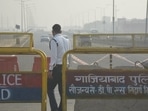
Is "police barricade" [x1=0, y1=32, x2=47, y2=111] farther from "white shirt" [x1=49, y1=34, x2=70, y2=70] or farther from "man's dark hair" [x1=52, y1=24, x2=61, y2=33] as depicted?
"man's dark hair" [x1=52, y1=24, x2=61, y2=33]

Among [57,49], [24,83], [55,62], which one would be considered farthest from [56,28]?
[24,83]

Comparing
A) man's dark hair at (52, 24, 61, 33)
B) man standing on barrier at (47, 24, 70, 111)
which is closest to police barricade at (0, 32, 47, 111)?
man standing on barrier at (47, 24, 70, 111)

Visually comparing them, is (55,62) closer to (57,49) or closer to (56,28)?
(57,49)

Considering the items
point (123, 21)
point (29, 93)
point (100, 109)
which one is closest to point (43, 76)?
point (29, 93)

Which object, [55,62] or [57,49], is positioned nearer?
[55,62]

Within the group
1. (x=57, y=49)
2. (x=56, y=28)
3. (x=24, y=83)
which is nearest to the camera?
(x=24, y=83)

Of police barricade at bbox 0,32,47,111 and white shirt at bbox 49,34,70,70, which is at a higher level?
Result: white shirt at bbox 49,34,70,70

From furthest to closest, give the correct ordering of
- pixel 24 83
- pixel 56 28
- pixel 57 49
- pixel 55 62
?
pixel 56 28, pixel 57 49, pixel 55 62, pixel 24 83

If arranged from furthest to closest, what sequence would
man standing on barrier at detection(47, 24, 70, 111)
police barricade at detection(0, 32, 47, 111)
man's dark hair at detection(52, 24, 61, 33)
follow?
man's dark hair at detection(52, 24, 61, 33)
man standing on barrier at detection(47, 24, 70, 111)
police barricade at detection(0, 32, 47, 111)

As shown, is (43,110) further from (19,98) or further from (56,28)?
(56,28)

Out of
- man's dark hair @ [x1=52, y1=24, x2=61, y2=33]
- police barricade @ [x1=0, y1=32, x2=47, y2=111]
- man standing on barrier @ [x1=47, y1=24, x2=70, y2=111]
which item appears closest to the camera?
police barricade @ [x1=0, y1=32, x2=47, y2=111]

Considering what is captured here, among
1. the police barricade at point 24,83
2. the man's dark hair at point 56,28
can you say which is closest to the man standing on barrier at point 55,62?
the man's dark hair at point 56,28

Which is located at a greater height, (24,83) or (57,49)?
(57,49)

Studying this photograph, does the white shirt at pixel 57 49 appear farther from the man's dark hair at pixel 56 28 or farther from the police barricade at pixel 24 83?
the police barricade at pixel 24 83
